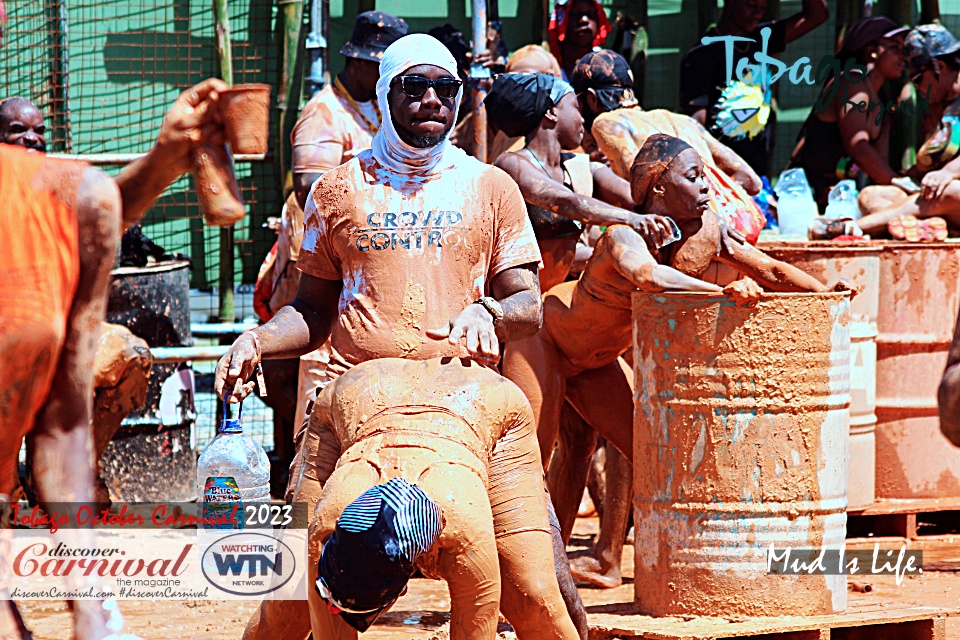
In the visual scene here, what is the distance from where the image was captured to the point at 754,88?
9.21 meters

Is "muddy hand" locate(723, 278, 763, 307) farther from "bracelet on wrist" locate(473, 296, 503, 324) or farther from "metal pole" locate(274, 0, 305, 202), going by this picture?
"metal pole" locate(274, 0, 305, 202)

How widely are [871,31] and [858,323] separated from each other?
10.9 feet

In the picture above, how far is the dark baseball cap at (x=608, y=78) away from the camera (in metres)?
7.77

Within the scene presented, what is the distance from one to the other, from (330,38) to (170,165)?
7572 millimetres

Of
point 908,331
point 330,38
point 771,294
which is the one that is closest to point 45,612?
point 771,294

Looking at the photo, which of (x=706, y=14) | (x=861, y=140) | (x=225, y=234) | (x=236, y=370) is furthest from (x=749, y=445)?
(x=706, y=14)

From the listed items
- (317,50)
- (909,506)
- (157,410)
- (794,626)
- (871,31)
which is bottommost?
(909,506)

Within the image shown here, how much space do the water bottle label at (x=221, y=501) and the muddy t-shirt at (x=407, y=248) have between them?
1.43 metres

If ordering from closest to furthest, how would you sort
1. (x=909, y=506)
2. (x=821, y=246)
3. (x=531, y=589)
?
(x=531, y=589)
(x=821, y=246)
(x=909, y=506)

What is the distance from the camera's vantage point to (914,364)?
757cm

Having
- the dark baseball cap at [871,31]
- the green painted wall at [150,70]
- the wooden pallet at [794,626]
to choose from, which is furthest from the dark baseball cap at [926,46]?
the wooden pallet at [794,626]

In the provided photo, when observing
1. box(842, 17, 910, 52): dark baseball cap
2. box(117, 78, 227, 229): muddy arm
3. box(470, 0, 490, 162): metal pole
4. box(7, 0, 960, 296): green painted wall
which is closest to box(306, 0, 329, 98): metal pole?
box(7, 0, 960, 296): green painted wall

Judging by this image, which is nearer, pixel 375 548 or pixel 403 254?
pixel 375 548

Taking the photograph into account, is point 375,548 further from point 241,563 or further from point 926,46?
point 926,46
